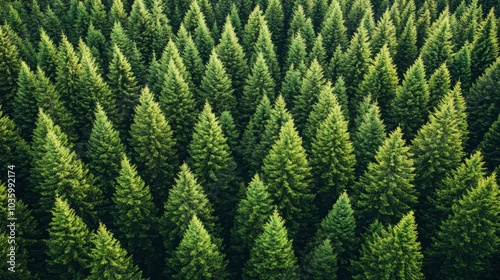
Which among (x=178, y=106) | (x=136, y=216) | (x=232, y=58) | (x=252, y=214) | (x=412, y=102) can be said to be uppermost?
(x=232, y=58)

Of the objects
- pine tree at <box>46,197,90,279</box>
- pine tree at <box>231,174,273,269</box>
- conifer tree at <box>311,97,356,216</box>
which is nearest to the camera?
pine tree at <box>46,197,90,279</box>

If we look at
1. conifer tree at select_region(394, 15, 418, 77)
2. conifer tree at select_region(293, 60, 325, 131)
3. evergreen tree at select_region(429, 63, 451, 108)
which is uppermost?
conifer tree at select_region(394, 15, 418, 77)

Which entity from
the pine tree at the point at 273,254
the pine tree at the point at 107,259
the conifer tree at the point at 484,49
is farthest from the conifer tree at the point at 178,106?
the conifer tree at the point at 484,49

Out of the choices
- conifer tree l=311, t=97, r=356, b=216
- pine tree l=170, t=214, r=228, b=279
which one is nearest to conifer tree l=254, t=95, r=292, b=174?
conifer tree l=311, t=97, r=356, b=216

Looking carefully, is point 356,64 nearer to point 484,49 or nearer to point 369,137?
point 369,137

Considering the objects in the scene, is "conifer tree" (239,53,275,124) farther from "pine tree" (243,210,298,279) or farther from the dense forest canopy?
"pine tree" (243,210,298,279)

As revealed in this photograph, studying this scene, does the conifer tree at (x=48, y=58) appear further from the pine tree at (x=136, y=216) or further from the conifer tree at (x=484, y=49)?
the conifer tree at (x=484, y=49)

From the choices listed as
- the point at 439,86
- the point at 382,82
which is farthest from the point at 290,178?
the point at 439,86
